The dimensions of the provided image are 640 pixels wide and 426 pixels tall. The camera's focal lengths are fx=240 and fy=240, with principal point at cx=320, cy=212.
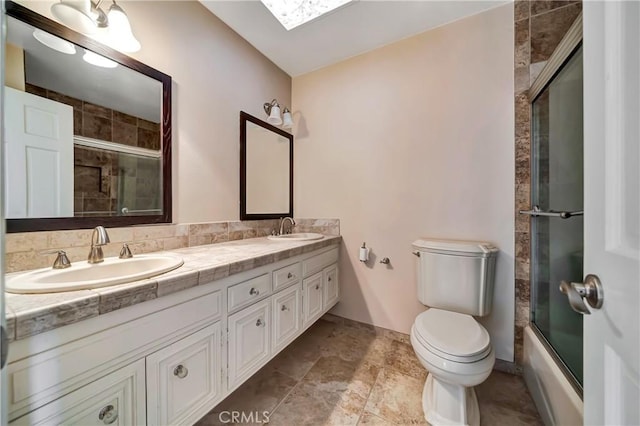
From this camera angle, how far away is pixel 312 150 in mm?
2264

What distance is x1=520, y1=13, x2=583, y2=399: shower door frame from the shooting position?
40.7 inches

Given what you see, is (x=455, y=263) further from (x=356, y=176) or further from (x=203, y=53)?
(x=203, y=53)

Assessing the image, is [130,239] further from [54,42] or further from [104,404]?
[54,42]

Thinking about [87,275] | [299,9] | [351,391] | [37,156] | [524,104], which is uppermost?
[299,9]

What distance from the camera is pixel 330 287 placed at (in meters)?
2.00

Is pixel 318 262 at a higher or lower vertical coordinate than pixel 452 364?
higher

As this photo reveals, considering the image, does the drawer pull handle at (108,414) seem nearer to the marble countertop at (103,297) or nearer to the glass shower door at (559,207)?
the marble countertop at (103,297)

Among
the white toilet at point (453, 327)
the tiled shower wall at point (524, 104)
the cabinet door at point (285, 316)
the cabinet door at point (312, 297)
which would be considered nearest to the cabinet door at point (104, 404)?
the cabinet door at point (285, 316)

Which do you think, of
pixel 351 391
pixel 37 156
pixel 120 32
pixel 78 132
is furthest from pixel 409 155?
pixel 37 156

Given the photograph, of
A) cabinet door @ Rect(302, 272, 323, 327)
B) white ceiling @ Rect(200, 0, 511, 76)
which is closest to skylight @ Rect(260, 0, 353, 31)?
white ceiling @ Rect(200, 0, 511, 76)

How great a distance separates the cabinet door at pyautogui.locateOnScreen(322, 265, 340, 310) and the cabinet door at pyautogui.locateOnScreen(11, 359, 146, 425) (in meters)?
1.27

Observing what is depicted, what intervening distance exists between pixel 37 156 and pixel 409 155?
80.3 inches

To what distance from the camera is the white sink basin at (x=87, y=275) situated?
69 cm

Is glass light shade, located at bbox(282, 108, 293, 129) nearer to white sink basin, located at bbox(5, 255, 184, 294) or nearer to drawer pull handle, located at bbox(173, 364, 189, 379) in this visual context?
white sink basin, located at bbox(5, 255, 184, 294)
